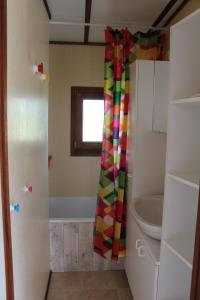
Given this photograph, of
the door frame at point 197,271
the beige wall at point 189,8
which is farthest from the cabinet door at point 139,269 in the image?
the beige wall at point 189,8

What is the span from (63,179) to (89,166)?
388mm

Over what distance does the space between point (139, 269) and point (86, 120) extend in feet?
6.46

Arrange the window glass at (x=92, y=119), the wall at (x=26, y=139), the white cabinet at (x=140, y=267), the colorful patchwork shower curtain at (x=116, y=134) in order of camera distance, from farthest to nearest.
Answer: the window glass at (x=92, y=119) < the colorful patchwork shower curtain at (x=116, y=134) < the white cabinet at (x=140, y=267) < the wall at (x=26, y=139)

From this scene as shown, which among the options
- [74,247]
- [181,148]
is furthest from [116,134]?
[74,247]

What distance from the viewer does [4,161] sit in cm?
103

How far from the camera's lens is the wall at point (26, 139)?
115cm

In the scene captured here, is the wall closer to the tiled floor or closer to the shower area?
the tiled floor

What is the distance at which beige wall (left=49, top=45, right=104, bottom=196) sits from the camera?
10.1ft

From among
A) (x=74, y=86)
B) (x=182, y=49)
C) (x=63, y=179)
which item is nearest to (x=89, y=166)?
(x=63, y=179)

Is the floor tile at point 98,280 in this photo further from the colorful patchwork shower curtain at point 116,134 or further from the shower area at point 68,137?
the shower area at point 68,137

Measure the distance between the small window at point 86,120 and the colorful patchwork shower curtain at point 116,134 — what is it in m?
1.06

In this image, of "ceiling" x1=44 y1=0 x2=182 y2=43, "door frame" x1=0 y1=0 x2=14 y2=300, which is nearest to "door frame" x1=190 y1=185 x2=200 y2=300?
"door frame" x1=0 y1=0 x2=14 y2=300

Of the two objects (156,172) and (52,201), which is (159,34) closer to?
(156,172)

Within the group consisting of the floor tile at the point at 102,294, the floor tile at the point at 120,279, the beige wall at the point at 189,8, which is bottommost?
the floor tile at the point at 102,294
